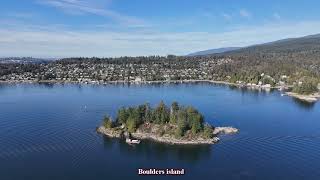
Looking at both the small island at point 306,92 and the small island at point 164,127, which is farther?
the small island at point 306,92

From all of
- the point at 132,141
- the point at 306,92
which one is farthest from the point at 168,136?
the point at 306,92

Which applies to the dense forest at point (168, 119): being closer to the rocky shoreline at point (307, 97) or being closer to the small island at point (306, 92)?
the rocky shoreline at point (307, 97)

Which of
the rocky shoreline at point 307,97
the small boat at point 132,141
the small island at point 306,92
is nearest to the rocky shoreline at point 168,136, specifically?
the small boat at point 132,141

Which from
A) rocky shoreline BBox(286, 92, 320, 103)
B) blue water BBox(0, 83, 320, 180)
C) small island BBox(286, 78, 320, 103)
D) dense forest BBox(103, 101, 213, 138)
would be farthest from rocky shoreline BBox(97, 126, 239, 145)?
small island BBox(286, 78, 320, 103)

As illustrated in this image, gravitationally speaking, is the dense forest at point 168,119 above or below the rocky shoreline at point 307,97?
above

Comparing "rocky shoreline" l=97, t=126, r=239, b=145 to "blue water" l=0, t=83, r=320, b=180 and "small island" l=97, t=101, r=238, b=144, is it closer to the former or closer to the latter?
"small island" l=97, t=101, r=238, b=144

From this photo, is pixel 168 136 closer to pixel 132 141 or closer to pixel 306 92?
pixel 132 141
